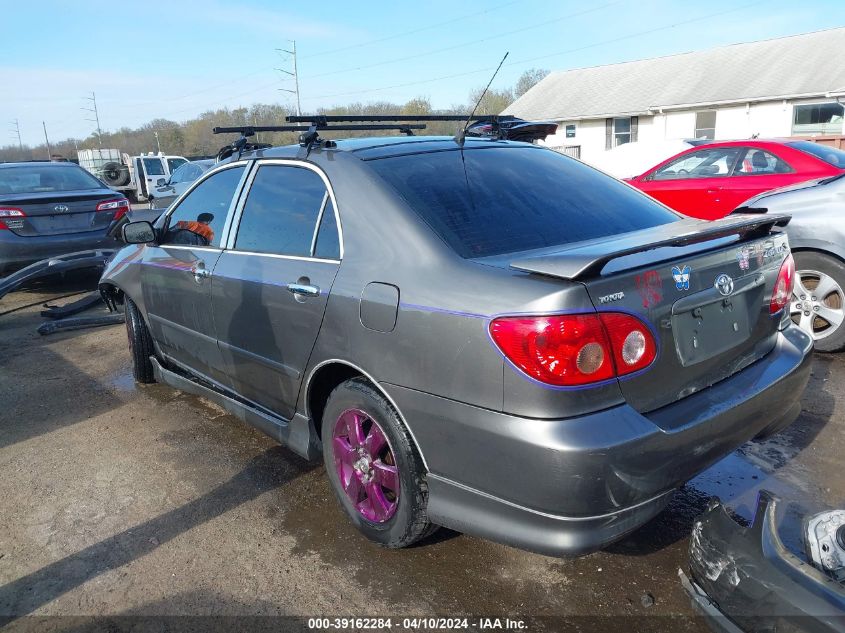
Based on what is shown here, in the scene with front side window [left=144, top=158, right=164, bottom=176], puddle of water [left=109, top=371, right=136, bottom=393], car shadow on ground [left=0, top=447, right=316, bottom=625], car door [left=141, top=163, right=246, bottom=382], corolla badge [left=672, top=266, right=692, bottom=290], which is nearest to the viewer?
corolla badge [left=672, top=266, right=692, bottom=290]

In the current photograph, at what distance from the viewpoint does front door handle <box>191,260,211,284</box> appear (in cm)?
367

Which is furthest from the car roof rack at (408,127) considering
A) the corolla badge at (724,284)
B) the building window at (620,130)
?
the building window at (620,130)

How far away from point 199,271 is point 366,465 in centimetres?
165

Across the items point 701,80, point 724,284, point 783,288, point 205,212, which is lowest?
point 783,288

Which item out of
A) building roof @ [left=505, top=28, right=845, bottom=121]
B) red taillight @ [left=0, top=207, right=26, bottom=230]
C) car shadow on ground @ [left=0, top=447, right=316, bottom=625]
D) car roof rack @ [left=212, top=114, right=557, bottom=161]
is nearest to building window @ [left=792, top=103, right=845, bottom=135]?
building roof @ [left=505, top=28, right=845, bottom=121]

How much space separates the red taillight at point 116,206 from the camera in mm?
8406

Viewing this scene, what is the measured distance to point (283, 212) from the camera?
3244mm

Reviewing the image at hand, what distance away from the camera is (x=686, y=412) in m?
2.26

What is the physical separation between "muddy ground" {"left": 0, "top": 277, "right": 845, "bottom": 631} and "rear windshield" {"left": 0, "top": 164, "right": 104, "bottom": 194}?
17.4ft

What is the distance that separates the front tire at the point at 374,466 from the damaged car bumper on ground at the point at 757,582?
100cm

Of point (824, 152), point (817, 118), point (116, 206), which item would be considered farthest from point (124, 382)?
point (817, 118)

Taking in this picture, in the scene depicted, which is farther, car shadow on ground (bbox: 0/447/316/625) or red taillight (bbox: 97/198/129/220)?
red taillight (bbox: 97/198/129/220)

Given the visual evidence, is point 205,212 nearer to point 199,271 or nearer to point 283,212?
point 199,271

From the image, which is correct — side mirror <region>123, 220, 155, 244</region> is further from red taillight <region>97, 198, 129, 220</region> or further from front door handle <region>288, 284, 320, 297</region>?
red taillight <region>97, 198, 129, 220</region>
